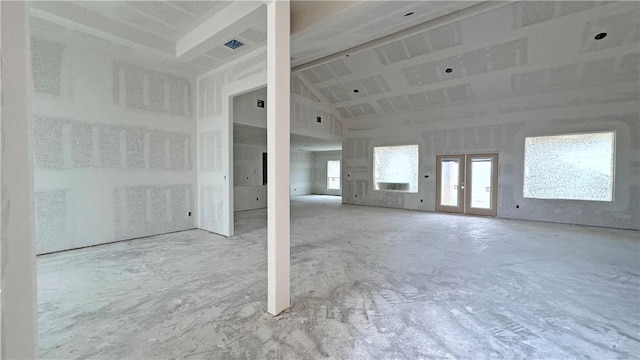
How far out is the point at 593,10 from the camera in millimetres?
4391

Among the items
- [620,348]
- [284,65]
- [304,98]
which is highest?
[304,98]

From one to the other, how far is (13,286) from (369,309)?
224cm

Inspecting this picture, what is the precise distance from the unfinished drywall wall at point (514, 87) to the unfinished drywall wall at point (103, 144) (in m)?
4.46

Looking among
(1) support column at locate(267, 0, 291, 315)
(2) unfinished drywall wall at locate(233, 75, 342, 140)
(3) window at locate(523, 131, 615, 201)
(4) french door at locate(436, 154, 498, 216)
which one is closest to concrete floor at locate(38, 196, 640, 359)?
(1) support column at locate(267, 0, 291, 315)

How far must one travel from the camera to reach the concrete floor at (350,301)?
182 cm

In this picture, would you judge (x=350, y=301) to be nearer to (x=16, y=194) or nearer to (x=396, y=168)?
(x=16, y=194)

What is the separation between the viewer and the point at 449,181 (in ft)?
26.2

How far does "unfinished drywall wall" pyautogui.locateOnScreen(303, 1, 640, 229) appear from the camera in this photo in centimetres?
485

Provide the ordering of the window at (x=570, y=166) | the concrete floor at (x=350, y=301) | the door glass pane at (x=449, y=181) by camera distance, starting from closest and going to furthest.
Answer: the concrete floor at (x=350, y=301) → the window at (x=570, y=166) → the door glass pane at (x=449, y=181)

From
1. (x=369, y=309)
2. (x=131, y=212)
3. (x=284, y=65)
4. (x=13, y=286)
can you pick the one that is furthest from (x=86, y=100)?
(x=369, y=309)

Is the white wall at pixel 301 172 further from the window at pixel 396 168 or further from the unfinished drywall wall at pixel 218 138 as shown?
the unfinished drywall wall at pixel 218 138

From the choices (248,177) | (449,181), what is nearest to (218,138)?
(248,177)

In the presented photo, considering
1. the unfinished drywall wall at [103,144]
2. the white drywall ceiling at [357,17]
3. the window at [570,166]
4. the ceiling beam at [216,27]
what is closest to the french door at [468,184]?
the window at [570,166]

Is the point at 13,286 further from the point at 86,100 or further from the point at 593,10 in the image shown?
the point at 593,10
